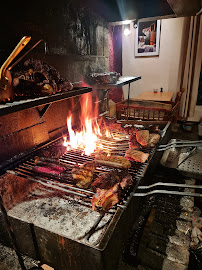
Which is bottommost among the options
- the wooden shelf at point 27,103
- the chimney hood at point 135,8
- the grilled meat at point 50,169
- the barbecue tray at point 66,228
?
the barbecue tray at point 66,228

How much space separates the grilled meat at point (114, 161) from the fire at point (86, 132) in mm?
411

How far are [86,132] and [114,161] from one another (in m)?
1.72

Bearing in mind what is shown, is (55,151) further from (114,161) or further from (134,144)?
(134,144)

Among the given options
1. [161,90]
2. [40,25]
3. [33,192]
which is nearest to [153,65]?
[161,90]

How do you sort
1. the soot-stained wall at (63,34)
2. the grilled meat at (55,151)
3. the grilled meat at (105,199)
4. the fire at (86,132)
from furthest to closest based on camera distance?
the fire at (86,132) → the grilled meat at (55,151) → the soot-stained wall at (63,34) → the grilled meat at (105,199)

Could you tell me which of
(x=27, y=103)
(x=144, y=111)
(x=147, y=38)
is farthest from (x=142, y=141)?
(x=147, y=38)

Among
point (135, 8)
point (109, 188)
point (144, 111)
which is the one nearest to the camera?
point (109, 188)

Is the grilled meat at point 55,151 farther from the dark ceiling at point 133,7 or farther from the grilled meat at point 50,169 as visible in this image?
the dark ceiling at point 133,7

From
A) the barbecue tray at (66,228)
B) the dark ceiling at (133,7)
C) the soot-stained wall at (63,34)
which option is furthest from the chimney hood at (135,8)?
the barbecue tray at (66,228)

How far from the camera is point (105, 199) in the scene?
2.38 m

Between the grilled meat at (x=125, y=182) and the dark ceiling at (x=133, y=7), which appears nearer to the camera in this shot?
the grilled meat at (x=125, y=182)

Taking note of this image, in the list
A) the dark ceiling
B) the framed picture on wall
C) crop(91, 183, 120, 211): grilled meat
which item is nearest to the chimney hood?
the dark ceiling

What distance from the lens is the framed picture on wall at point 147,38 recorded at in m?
9.48

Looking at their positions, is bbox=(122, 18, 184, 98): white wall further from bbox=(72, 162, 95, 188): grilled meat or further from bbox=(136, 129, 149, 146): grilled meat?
bbox=(72, 162, 95, 188): grilled meat
